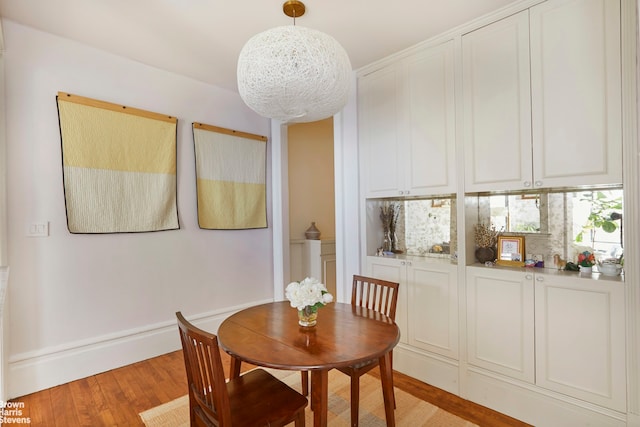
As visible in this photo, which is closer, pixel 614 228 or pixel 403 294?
pixel 614 228

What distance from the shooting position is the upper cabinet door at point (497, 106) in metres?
2.08

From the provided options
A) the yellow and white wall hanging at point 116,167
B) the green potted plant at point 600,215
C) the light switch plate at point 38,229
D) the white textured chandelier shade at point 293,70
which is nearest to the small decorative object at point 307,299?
the white textured chandelier shade at point 293,70

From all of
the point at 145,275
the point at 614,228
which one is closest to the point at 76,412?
the point at 145,275

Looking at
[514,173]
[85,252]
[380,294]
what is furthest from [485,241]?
[85,252]

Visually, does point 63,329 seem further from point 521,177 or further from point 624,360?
point 624,360

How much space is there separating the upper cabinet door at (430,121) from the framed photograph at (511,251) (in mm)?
524

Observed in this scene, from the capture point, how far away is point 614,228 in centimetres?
200

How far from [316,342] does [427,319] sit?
134cm

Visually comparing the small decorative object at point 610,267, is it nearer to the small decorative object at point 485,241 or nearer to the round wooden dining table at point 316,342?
the small decorative object at point 485,241

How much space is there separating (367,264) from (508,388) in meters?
1.33

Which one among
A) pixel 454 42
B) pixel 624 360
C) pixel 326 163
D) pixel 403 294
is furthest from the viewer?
pixel 326 163

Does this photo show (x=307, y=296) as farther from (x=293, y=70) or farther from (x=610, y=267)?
(x=610, y=267)

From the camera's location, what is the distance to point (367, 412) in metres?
2.13

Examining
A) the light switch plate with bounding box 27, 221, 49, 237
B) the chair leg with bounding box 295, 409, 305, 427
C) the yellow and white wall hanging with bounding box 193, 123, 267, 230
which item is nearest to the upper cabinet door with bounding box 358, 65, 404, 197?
the yellow and white wall hanging with bounding box 193, 123, 267, 230
